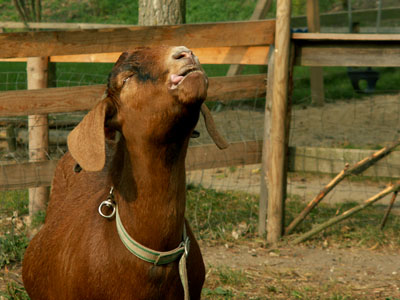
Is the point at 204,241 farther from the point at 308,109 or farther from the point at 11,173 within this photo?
the point at 308,109

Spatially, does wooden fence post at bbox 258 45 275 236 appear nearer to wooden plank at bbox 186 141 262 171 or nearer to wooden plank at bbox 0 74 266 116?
wooden plank at bbox 186 141 262 171

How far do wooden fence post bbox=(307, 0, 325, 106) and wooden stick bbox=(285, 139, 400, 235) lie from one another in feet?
12.6

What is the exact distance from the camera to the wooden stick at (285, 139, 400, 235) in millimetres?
5414

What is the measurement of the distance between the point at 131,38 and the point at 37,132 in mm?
1467

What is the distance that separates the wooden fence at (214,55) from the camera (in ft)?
15.9

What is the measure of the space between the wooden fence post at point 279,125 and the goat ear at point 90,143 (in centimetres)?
303

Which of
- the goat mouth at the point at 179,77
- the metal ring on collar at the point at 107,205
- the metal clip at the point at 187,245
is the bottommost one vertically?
the metal clip at the point at 187,245

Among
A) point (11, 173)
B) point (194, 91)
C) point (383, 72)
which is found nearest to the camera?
point (194, 91)

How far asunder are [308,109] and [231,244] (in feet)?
19.5

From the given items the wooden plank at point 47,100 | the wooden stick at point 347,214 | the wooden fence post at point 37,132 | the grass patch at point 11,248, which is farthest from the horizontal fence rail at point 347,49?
the grass patch at point 11,248

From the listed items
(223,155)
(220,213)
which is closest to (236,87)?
(223,155)

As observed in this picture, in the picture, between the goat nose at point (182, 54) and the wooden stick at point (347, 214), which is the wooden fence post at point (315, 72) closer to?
the wooden stick at point (347, 214)

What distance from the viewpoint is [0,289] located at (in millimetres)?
4586

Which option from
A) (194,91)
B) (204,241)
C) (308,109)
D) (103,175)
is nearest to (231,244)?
(204,241)
